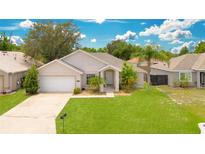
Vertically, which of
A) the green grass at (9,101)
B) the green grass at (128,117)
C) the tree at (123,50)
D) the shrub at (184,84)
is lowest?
the green grass at (128,117)

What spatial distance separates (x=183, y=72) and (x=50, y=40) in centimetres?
1694

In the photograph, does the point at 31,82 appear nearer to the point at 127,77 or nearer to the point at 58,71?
the point at 58,71

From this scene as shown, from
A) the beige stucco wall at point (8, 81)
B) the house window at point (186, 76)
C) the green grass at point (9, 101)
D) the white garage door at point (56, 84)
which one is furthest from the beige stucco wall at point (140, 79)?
the beige stucco wall at point (8, 81)

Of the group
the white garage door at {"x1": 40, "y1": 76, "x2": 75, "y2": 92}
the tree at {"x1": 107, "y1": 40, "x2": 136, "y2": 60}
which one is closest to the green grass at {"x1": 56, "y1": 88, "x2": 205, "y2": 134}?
the white garage door at {"x1": 40, "y1": 76, "x2": 75, "y2": 92}

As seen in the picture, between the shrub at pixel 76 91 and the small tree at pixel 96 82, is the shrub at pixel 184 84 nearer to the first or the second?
the small tree at pixel 96 82

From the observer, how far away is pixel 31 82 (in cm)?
2223

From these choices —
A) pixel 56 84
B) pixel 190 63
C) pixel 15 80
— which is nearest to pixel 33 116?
pixel 56 84

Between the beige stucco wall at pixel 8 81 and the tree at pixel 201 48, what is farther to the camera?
the tree at pixel 201 48

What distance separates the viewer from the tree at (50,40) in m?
32.5

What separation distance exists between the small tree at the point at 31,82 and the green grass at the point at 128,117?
4.80 metres

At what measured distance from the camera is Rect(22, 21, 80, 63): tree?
107 ft

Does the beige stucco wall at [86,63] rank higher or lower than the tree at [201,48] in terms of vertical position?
lower
